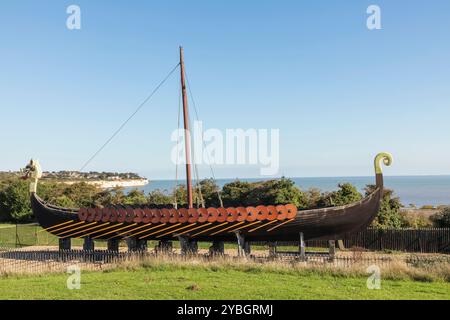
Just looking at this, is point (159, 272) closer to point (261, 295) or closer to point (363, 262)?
point (261, 295)

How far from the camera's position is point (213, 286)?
1116cm

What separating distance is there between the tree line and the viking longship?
1.40 m

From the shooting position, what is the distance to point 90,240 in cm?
2011

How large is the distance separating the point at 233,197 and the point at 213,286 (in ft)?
83.2

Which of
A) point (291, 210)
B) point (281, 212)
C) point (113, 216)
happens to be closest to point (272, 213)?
point (281, 212)

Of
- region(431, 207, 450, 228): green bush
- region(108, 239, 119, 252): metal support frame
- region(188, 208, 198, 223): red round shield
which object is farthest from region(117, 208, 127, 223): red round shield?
region(431, 207, 450, 228): green bush

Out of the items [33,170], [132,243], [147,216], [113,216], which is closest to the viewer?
[147,216]

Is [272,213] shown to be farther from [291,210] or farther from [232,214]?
[232,214]

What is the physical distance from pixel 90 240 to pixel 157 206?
3.52 meters

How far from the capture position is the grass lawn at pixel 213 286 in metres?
10.2

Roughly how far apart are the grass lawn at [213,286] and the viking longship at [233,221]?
3.50 m

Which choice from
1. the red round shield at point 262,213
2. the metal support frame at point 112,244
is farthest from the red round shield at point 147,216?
the red round shield at point 262,213
